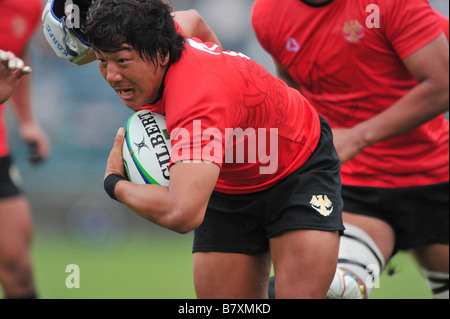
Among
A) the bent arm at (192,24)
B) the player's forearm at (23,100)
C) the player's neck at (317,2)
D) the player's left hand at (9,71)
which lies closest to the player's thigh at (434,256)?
the player's neck at (317,2)

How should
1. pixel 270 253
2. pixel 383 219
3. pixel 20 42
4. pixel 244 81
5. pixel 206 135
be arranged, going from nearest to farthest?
1. pixel 206 135
2. pixel 244 81
3. pixel 270 253
4. pixel 383 219
5. pixel 20 42

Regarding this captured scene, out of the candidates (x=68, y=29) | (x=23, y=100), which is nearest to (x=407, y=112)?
(x=68, y=29)

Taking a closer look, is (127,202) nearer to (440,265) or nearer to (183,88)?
(183,88)

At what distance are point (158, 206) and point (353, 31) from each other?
5.59 feet

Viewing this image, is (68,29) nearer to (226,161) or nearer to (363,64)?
(226,161)

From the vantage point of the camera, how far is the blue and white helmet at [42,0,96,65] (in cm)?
283

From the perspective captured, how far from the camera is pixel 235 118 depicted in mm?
2680

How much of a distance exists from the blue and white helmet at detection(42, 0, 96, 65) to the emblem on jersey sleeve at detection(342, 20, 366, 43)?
4.78 feet

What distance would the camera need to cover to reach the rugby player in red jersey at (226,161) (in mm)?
2543

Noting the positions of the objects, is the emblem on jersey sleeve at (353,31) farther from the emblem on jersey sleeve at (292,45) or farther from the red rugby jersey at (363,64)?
the emblem on jersey sleeve at (292,45)

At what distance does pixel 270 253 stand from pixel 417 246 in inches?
41.6

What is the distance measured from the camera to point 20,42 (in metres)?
5.16

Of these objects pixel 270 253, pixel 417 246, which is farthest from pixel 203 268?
pixel 417 246

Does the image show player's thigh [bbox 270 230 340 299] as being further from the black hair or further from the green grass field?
the green grass field
